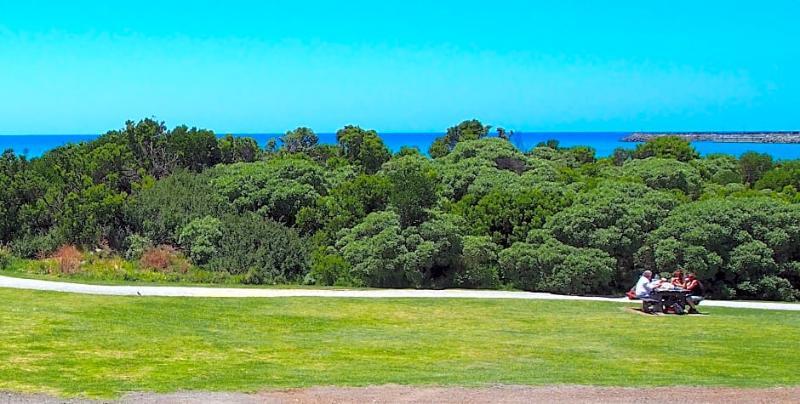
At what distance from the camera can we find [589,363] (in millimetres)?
12422

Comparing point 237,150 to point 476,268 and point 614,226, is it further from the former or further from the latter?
point 614,226

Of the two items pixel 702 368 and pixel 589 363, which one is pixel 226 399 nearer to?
pixel 589 363

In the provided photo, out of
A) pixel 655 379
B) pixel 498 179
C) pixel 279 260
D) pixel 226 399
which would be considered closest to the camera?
pixel 226 399

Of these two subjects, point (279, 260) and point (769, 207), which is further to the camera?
point (279, 260)

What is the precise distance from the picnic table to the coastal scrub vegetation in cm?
569

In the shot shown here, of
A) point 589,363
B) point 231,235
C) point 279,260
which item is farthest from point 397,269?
point 589,363

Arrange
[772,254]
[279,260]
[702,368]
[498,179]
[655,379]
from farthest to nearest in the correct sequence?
[498,179] < [279,260] < [772,254] < [702,368] < [655,379]

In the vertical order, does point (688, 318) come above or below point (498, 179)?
below

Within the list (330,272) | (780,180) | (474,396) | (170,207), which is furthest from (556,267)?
(780,180)

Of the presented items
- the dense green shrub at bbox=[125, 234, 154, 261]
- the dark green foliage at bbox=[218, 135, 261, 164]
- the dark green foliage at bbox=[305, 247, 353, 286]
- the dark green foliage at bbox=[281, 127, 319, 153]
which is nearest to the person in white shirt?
the dark green foliage at bbox=[305, 247, 353, 286]

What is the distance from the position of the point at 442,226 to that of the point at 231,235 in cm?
683

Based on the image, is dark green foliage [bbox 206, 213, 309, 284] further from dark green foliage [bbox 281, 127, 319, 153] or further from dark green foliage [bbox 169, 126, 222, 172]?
dark green foliage [bbox 281, 127, 319, 153]

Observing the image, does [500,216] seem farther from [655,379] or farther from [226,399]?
[226,399]

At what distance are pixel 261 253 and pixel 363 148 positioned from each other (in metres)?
15.4
